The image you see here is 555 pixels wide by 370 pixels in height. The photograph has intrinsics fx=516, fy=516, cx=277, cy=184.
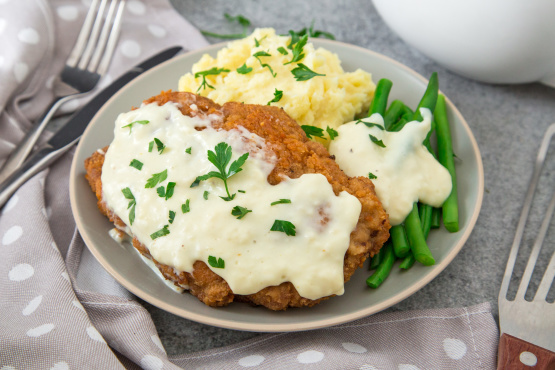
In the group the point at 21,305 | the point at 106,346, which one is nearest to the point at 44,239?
the point at 21,305

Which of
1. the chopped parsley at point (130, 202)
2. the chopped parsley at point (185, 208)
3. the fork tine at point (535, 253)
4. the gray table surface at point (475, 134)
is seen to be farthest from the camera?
the gray table surface at point (475, 134)

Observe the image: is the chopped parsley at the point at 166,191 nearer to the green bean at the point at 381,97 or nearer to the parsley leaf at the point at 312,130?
the parsley leaf at the point at 312,130

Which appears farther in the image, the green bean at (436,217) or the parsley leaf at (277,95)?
the parsley leaf at (277,95)

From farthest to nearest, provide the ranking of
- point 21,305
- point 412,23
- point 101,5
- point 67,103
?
1. point 101,5
2. point 67,103
3. point 412,23
4. point 21,305

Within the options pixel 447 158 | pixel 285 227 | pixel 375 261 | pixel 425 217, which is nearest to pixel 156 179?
pixel 285 227

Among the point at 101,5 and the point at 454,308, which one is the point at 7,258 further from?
the point at 454,308

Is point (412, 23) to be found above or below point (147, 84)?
above

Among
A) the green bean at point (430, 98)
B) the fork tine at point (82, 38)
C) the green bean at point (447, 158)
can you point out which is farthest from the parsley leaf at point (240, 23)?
the green bean at point (447, 158)
